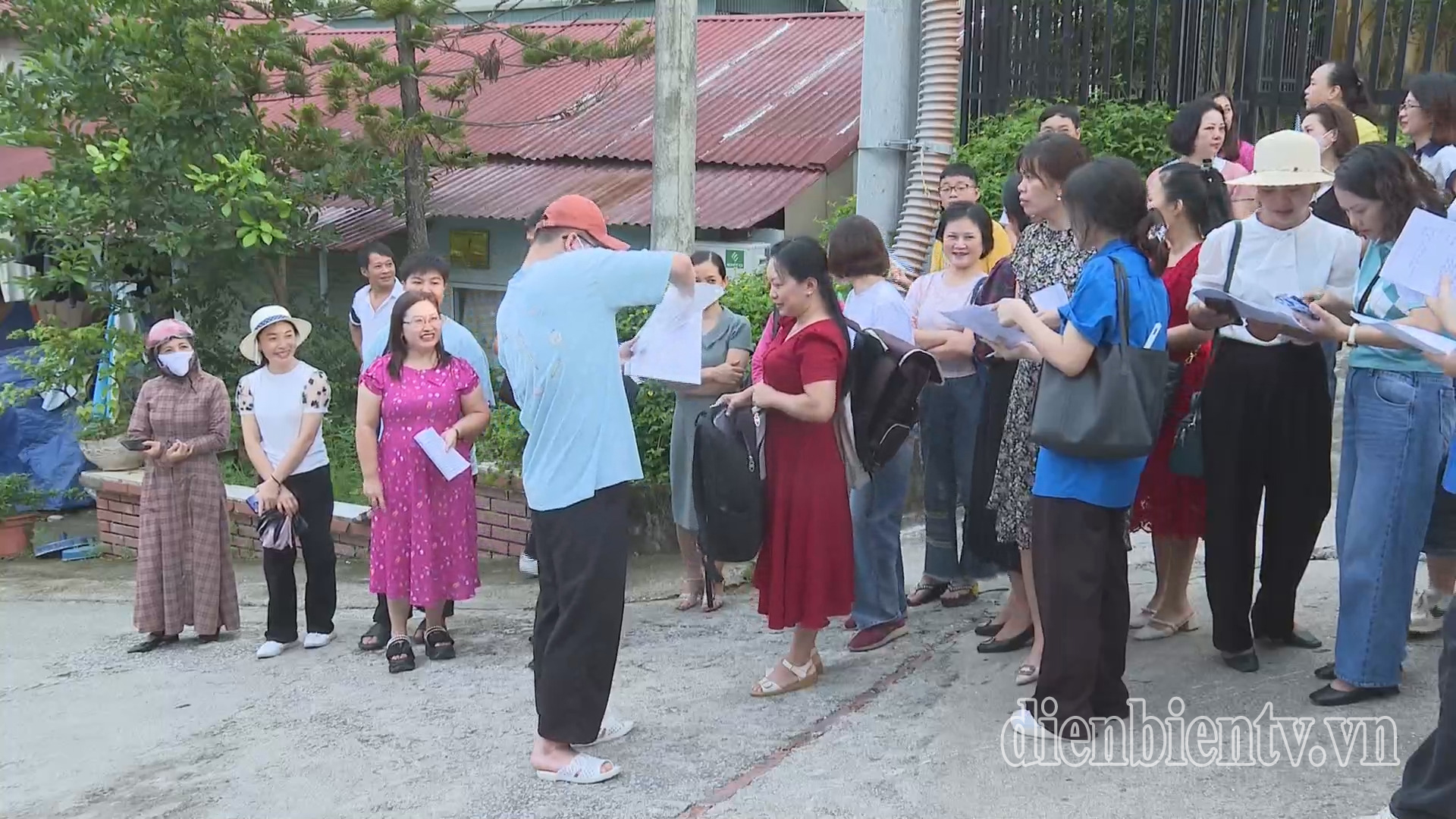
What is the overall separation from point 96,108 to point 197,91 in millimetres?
843

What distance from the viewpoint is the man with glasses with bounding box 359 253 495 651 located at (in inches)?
224

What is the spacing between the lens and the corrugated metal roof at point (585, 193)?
1068 centimetres

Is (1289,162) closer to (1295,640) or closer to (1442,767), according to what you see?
(1295,640)

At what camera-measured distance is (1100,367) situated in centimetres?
368

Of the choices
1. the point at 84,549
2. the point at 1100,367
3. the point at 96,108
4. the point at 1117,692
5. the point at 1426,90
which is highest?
the point at 96,108

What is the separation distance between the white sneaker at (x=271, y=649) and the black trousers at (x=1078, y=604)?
12.4ft

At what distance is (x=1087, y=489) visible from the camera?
3814 millimetres

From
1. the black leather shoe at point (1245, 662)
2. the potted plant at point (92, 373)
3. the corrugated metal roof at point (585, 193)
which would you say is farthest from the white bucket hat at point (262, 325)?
the corrugated metal roof at point (585, 193)

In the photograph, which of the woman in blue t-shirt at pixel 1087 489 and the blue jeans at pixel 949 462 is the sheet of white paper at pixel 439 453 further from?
the woman in blue t-shirt at pixel 1087 489

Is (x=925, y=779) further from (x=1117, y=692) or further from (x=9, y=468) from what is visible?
(x=9, y=468)

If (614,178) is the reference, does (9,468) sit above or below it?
below

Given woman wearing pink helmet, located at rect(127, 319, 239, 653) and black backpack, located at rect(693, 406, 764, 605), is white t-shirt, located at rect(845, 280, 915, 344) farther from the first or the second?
woman wearing pink helmet, located at rect(127, 319, 239, 653)

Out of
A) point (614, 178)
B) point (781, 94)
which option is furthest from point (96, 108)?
point (781, 94)

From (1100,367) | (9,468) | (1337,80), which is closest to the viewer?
(1100,367)
